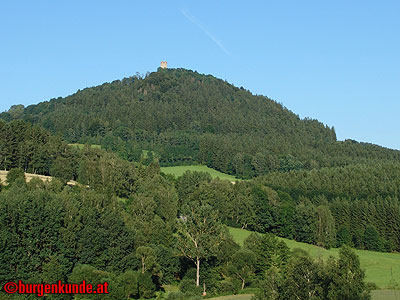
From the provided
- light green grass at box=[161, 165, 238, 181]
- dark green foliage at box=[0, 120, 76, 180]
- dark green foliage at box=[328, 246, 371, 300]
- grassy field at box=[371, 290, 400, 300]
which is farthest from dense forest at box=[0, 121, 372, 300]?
light green grass at box=[161, 165, 238, 181]

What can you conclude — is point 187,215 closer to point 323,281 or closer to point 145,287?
point 145,287

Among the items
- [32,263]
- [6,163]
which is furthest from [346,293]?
[6,163]

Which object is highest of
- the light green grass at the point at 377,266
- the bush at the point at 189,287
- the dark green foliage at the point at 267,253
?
the dark green foliage at the point at 267,253

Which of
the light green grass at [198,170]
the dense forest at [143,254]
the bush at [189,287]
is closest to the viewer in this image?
the dense forest at [143,254]

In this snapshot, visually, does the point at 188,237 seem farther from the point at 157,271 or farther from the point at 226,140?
the point at 226,140

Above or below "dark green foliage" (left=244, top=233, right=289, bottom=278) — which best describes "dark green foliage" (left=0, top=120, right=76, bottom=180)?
above

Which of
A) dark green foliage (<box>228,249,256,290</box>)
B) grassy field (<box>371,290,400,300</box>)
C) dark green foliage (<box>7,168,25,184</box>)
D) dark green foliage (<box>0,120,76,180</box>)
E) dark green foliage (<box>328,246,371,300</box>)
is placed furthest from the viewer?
dark green foliage (<box>0,120,76,180</box>)

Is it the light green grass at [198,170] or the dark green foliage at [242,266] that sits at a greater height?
the light green grass at [198,170]

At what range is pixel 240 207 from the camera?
101m

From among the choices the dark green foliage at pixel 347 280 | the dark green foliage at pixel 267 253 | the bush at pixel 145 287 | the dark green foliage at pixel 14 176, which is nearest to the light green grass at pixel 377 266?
the dark green foliage at pixel 267 253

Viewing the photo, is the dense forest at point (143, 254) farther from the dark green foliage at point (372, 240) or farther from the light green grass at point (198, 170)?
the light green grass at point (198, 170)

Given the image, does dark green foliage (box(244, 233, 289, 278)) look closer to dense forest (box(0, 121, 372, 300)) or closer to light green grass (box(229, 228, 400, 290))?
dense forest (box(0, 121, 372, 300))

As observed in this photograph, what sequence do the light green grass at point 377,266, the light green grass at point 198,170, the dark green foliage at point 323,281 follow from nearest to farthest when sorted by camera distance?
1. the dark green foliage at point 323,281
2. the light green grass at point 377,266
3. the light green grass at point 198,170

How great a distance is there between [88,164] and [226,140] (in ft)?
330
